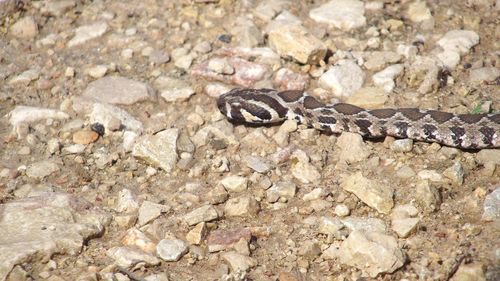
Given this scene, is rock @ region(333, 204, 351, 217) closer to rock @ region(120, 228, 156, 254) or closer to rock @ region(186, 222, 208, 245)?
rock @ region(186, 222, 208, 245)

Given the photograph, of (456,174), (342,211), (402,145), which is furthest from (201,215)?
(456,174)

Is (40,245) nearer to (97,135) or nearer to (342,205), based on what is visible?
(97,135)

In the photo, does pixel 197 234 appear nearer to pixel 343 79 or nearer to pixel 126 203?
pixel 126 203

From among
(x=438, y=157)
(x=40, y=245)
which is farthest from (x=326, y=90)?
(x=40, y=245)

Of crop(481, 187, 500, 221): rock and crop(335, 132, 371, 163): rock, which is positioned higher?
crop(481, 187, 500, 221): rock

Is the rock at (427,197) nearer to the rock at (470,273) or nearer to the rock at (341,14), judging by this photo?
the rock at (470,273)

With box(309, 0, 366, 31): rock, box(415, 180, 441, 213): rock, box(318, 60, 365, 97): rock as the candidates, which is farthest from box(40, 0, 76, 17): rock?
box(415, 180, 441, 213): rock
